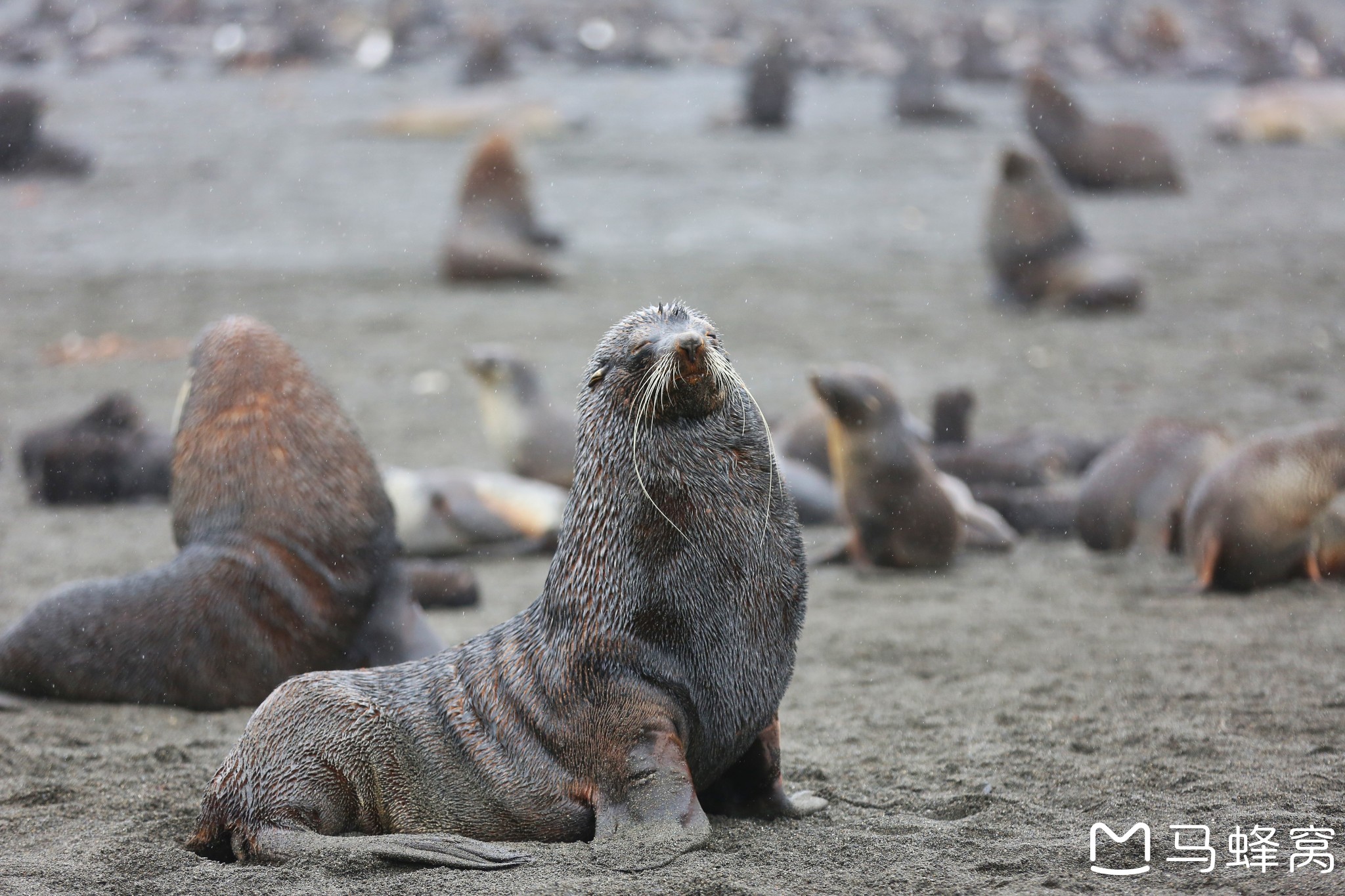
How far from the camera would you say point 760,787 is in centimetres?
382

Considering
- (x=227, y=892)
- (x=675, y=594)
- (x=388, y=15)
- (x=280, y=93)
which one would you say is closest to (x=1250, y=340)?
(x=675, y=594)

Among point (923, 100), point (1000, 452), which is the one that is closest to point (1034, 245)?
point (1000, 452)

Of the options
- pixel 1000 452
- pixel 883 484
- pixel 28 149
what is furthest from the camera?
pixel 28 149

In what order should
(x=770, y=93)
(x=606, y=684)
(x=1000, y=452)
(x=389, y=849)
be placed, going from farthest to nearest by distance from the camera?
1. (x=770, y=93)
2. (x=1000, y=452)
3. (x=606, y=684)
4. (x=389, y=849)

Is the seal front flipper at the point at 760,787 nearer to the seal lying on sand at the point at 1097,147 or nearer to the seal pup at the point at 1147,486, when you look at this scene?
the seal pup at the point at 1147,486

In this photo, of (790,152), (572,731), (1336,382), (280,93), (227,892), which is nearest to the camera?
(227,892)

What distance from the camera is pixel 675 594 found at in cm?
360

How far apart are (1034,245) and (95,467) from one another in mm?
8354

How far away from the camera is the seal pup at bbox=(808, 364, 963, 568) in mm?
7332

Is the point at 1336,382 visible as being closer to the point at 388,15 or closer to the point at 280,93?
the point at 280,93

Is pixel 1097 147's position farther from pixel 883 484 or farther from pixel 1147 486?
pixel 883 484

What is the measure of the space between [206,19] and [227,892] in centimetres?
3041

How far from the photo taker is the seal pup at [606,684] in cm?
355

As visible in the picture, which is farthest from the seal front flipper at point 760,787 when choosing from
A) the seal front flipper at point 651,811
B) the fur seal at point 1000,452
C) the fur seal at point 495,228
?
the fur seal at point 495,228
